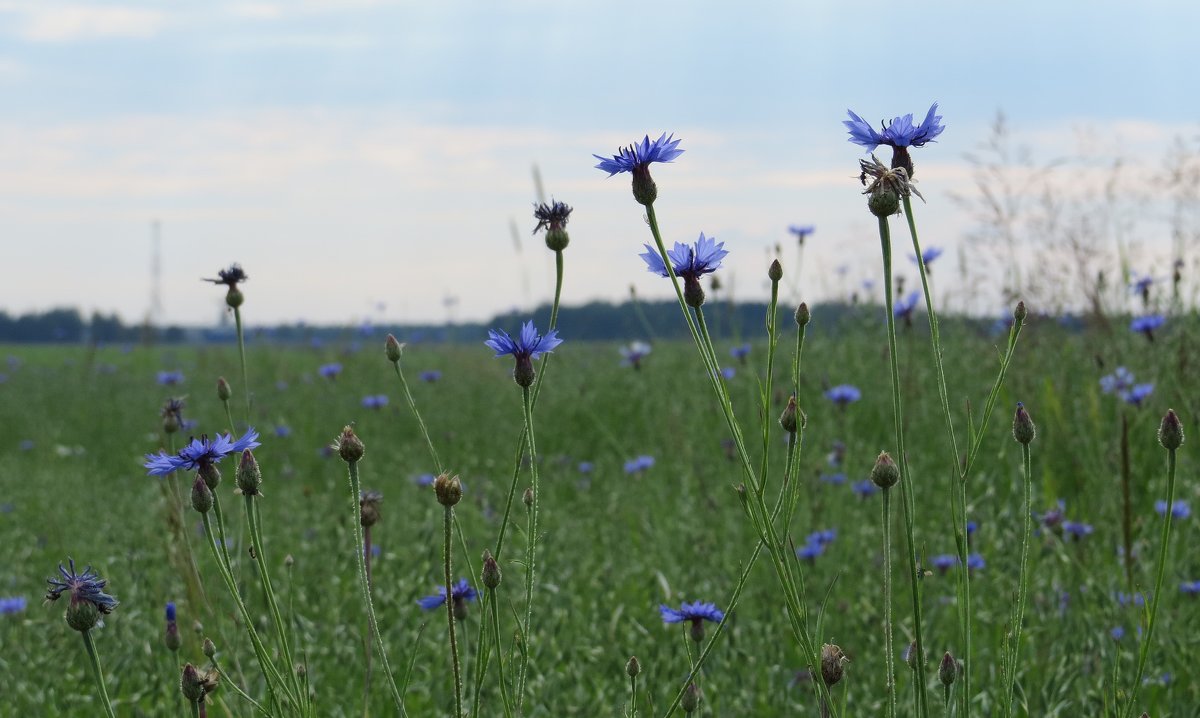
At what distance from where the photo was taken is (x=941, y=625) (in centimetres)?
285

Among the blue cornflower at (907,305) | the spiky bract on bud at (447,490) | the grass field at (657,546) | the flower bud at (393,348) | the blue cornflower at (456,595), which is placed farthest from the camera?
the blue cornflower at (907,305)

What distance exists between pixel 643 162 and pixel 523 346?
0.29 m

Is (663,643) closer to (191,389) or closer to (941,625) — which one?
(941,625)

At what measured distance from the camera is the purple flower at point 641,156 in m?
1.37

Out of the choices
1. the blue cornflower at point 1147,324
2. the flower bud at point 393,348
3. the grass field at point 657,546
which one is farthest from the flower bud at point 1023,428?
the blue cornflower at point 1147,324

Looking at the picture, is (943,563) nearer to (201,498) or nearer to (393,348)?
(393,348)

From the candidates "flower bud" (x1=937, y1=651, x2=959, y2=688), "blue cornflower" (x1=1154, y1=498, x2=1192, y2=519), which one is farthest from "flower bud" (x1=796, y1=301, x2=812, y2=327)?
"blue cornflower" (x1=1154, y1=498, x2=1192, y2=519)

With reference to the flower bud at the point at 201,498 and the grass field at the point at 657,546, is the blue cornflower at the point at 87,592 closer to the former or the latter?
the flower bud at the point at 201,498

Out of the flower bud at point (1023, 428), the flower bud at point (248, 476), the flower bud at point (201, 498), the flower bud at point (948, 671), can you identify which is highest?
the flower bud at point (1023, 428)

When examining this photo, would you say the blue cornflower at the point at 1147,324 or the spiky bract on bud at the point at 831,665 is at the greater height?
the blue cornflower at the point at 1147,324

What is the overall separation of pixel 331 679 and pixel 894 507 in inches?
71.4

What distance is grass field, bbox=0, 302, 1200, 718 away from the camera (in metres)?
2.35

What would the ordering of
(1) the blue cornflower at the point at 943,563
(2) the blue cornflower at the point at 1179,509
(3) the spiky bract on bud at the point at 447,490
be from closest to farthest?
(3) the spiky bract on bud at the point at 447,490 < (1) the blue cornflower at the point at 943,563 < (2) the blue cornflower at the point at 1179,509

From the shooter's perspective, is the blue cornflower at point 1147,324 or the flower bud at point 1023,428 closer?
the flower bud at point 1023,428
